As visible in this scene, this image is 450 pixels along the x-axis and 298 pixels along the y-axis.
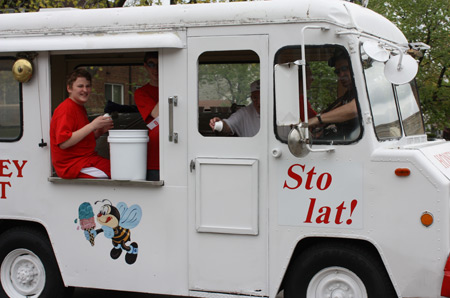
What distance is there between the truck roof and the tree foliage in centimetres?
669

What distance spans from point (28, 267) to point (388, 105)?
3.59 metres

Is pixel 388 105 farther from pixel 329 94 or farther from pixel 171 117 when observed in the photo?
pixel 171 117

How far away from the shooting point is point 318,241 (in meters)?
4.66

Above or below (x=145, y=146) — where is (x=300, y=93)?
above

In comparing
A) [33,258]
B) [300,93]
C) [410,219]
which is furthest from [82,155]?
[410,219]

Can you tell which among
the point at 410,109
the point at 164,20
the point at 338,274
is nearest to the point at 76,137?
the point at 164,20

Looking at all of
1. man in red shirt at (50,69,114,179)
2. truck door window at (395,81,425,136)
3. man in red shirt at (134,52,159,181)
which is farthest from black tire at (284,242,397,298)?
man in red shirt at (50,69,114,179)

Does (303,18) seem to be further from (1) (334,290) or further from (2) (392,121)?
(1) (334,290)

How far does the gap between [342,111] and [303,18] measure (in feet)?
2.58

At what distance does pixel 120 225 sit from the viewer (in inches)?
201

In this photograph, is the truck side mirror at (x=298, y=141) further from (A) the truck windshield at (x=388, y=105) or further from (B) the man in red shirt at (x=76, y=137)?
(B) the man in red shirt at (x=76, y=137)

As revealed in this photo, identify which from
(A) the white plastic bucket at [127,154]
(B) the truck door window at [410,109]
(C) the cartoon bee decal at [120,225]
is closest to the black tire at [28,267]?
(C) the cartoon bee decal at [120,225]

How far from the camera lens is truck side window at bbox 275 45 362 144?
450cm

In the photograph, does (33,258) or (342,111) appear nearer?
(342,111)
